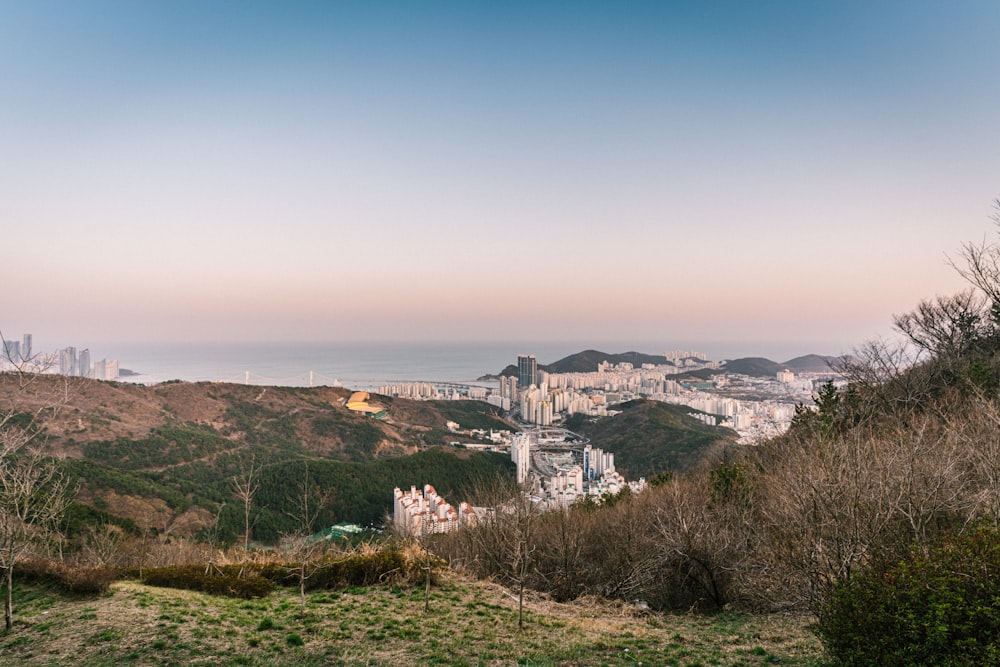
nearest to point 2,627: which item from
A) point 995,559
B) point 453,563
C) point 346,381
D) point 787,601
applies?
point 453,563

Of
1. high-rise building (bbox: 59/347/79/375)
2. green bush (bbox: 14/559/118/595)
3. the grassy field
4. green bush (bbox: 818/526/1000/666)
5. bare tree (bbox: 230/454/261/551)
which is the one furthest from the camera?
high-rise building (bbox: 59/347/79/375)

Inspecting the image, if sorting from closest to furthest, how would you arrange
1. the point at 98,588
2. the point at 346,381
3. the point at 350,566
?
the point at 98,588 < the point at 350,566 < the point at 346,381

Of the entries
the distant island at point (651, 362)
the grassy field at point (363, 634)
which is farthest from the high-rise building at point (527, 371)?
the grassy field at point (363, 634)

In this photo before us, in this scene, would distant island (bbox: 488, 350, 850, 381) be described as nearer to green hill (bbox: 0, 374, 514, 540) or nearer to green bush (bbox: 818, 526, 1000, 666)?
green hill (bbox: 0, 374, 514, 540)

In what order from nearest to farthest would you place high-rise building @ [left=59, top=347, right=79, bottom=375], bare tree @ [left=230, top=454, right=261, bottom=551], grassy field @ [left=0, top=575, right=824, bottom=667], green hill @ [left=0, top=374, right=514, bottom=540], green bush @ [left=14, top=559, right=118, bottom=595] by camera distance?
grassy field @ [left=0, top=575, right=824, bottom=667] → green bush @ [left=14, top=559, right=118, bottom=595] → bare tree @ [left=230, top=454, right=261, bottom=551] → high-rise building @ [left=59, top=347, right=79, bottom=375] → green hill @ [left=0, top=374, right=514, bottom=540]

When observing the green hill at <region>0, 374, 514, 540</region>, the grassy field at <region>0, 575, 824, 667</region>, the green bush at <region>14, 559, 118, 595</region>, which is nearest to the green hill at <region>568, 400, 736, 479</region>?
the green hill at <region>0, 374, 514, 540</region>

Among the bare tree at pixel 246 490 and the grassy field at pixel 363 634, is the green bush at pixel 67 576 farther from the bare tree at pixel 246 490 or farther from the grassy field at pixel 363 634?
the bare tree at pixel 246 490

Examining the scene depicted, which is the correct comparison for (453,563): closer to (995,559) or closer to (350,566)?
(350,566)
